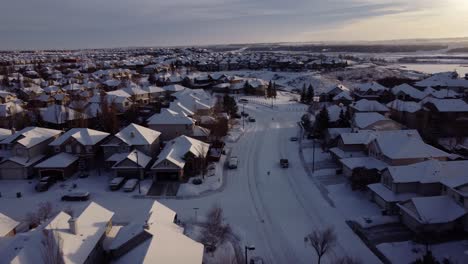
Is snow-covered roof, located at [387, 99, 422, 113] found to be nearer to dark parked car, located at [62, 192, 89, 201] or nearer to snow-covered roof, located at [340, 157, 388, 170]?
snow-covered roof, located at [340, 157, 388, 170]

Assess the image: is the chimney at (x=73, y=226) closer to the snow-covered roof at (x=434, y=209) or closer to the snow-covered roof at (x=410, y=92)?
the snow-covered roof at (x=434, y=209)

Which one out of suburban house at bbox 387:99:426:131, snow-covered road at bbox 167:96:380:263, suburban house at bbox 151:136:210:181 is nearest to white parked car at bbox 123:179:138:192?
suburban house at bbox 151:136:210:181

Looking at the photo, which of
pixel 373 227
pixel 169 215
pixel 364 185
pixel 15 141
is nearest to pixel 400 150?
pixel 364 185

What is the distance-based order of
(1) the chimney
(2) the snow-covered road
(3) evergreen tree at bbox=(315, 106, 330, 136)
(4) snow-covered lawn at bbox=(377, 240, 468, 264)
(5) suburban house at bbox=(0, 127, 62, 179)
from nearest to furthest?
(1) the chimney → (4) snow-covered lawn at bbox=(377, 240, 468, 264) → (2) the snow-covered road → (5) suburban house at bbox=(0, 127, 62, 179) → (3) evergreen tree at bbox=(315, 106, 330, 136)

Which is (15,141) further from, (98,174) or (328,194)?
(328,194)

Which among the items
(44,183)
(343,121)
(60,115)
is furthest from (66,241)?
(343,121)

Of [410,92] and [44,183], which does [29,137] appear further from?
[410,92]
